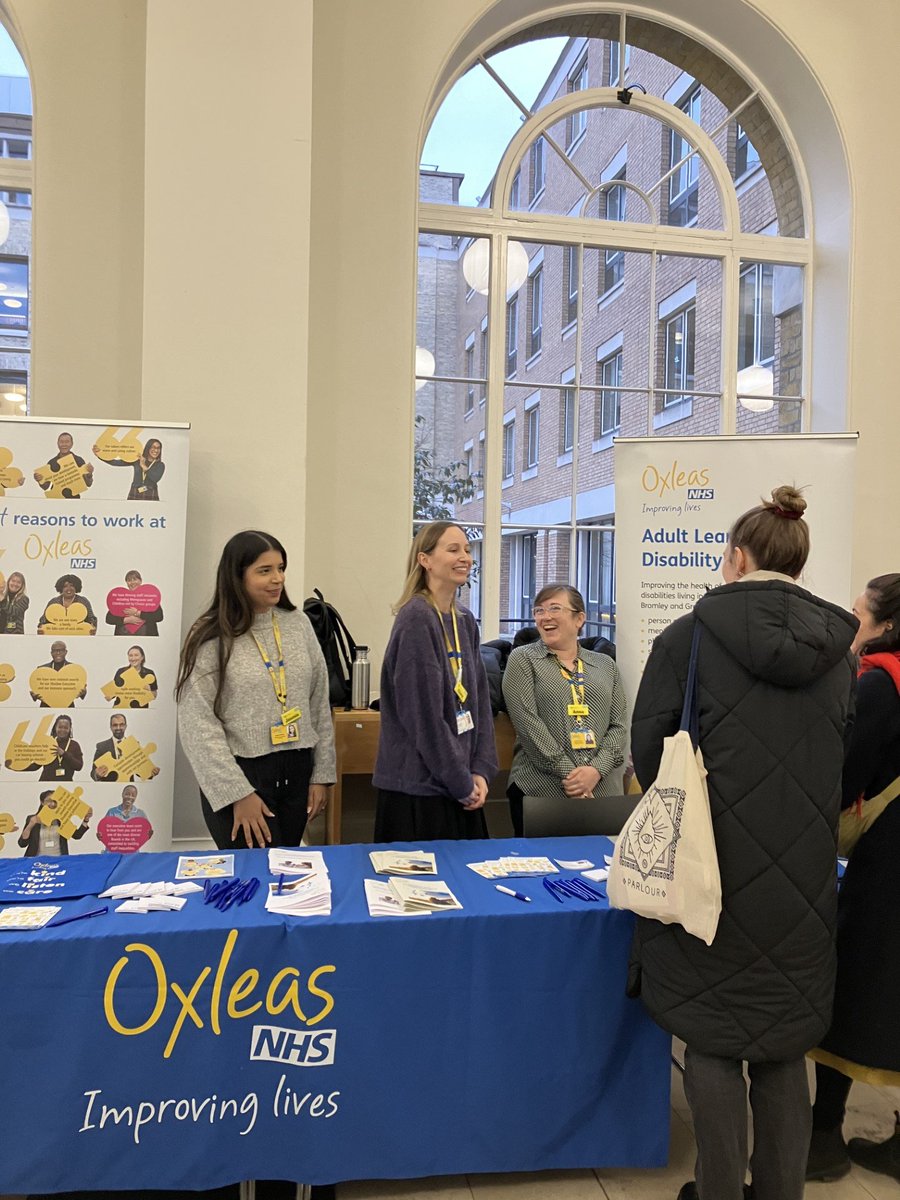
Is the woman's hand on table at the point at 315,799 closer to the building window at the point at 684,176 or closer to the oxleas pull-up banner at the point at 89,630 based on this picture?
the oxleas pull-up banner at the point at 89,630

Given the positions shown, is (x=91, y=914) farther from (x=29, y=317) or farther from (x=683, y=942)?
(x=29, y=317)

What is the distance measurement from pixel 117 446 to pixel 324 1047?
2273mm

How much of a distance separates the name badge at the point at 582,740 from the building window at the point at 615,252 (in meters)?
2.67

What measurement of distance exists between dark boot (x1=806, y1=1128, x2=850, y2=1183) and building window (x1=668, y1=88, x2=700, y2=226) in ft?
14.0

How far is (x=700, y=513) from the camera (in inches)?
141

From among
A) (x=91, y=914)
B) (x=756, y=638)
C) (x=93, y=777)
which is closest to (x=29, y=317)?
(x=93, y=777)

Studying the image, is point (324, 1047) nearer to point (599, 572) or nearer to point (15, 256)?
point (599, 572)

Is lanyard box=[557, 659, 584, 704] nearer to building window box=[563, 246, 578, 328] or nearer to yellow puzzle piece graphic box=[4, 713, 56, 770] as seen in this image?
yellow puzzle piece graphic box=[4, 713, 56, 770]

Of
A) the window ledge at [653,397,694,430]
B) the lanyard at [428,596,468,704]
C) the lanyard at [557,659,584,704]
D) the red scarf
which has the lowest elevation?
the lanyard at [557,659,584,704]

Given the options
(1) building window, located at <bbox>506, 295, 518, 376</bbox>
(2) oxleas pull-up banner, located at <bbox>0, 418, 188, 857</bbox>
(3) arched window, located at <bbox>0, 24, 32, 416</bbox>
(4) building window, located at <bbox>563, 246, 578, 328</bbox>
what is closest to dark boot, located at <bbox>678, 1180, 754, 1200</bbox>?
(2) oxleas pull-up banner, located at <bbox>0, 418, 188, 857</bbox>

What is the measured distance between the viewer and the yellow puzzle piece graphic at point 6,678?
127 inches

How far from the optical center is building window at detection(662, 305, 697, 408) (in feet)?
15.9

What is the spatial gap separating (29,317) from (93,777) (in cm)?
222

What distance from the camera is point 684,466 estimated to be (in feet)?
11.8
